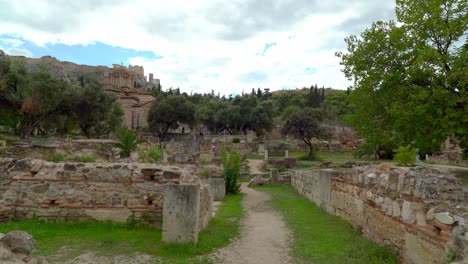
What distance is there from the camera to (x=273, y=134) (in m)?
62.7

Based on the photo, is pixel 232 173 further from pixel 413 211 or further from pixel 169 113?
pixel 169 113

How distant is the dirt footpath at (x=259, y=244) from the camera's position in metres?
5.66

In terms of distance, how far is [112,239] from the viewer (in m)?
6.20

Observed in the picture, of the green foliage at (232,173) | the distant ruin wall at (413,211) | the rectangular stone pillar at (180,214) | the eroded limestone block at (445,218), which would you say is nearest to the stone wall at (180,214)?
the rectangular stone pillar at (180,214)

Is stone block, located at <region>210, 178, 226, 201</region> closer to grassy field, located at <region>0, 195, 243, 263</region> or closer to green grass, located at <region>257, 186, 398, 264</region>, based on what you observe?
green grass, located at <region>257, 186, 398, 264</region>

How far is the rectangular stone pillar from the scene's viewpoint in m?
5.92

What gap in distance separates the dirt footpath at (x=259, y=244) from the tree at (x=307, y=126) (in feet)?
83.2

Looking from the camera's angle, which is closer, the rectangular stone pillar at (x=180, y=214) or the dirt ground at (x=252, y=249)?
the dirt ground at (x=252, y=249)

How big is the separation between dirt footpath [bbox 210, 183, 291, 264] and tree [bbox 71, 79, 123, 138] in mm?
29239

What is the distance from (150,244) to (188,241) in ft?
2.24

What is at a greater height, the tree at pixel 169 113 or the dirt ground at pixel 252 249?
the tree at pixel 169 113

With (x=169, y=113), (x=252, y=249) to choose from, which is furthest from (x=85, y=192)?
(x=169, y=113)

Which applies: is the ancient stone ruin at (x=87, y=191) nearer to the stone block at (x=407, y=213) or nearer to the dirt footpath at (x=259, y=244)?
the dirt footpath at (x=259, y=244)

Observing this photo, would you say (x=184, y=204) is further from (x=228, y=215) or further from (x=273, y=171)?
(x=273, y=171)
